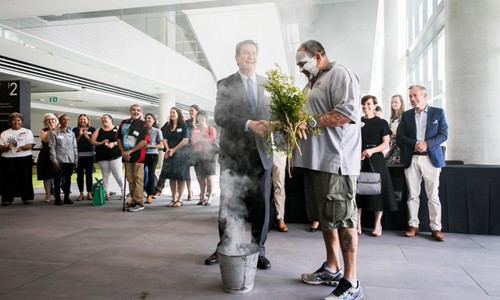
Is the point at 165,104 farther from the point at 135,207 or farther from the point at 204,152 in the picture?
the point at 135,207

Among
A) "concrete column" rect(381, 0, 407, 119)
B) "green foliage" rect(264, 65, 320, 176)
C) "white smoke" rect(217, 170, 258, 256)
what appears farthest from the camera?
"concrete column" rect(381, 0, 407, 119)

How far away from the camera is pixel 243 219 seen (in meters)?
2.55

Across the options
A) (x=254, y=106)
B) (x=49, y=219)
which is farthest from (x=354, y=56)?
(x=49, y=219)

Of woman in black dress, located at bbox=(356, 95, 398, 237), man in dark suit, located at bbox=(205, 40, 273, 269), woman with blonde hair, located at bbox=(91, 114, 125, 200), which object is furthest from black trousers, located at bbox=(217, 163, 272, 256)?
woman with blonde hair, located at bbox=(91, 114, 125, 200)

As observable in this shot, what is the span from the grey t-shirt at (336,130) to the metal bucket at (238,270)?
2.14ft

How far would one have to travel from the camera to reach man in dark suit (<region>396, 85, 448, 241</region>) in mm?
3637

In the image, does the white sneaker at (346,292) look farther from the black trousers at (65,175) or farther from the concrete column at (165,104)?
the concrete column at (165,104)

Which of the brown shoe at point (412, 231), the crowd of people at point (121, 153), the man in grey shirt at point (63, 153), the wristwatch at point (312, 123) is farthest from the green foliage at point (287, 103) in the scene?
the man in grey shirt at point (63, 153)

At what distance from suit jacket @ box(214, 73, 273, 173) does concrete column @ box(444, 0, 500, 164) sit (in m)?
3.10

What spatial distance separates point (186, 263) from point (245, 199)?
28.7 inches

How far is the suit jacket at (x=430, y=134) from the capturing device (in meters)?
3.63

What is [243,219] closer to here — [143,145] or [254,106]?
[254,106]

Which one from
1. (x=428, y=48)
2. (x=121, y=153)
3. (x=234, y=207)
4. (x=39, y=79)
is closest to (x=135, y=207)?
(x=121, y=153)

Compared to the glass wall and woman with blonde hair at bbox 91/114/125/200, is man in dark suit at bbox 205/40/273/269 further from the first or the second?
the glass wall
